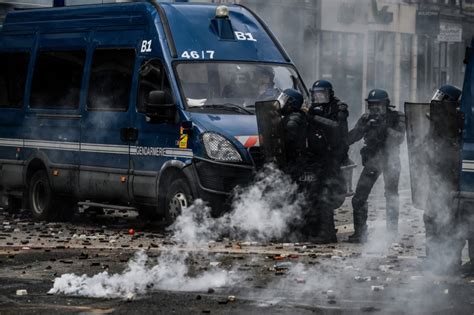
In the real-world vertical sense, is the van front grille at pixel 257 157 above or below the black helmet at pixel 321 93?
below

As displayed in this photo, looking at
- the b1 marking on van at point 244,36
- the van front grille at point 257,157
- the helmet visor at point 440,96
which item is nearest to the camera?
the helmet visor at point 440,96

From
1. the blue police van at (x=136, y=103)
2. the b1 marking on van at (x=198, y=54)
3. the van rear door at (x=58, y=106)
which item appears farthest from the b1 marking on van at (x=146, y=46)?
the van rear door at (x=58, y=106)

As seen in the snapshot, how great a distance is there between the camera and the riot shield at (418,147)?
37.4ft

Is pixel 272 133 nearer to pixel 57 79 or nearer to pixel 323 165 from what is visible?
pixel 323 165

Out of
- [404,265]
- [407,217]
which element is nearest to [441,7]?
[407,217]

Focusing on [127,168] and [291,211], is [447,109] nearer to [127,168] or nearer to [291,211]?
[291,211]

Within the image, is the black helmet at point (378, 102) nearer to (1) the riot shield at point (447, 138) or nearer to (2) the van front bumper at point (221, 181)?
(2) the van front bumper at point (221, 181)

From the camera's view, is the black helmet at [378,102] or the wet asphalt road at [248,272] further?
the black helmet at [378,102]

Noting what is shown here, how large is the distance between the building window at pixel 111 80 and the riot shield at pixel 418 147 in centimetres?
410

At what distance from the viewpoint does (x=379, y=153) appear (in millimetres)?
13562

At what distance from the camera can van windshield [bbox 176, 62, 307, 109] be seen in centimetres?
1379

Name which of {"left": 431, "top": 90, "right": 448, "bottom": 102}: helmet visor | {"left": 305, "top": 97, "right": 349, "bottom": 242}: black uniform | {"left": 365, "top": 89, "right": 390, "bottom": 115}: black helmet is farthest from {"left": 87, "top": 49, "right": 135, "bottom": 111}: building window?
{"left": 431, "top": 90, "right": 448, "bottom": 102}: helmet visor

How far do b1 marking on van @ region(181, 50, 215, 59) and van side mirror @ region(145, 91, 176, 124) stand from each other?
1.61ft

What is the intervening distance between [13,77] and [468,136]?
7840mm
